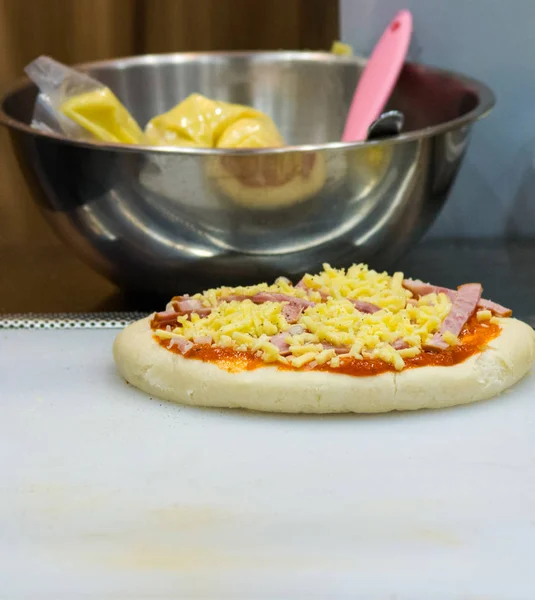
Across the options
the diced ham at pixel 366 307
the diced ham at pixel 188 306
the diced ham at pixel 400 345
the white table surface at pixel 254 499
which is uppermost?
the diced ham at pixel 366 307

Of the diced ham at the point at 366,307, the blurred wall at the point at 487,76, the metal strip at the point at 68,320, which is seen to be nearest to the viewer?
the diced ham at the point at 366,307

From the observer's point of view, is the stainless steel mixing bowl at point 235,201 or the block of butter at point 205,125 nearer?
the stainless steel mixing bowl at point 235,201

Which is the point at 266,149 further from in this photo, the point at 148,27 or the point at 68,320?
the point at 148,27

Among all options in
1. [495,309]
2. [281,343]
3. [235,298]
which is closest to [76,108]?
[235,298]

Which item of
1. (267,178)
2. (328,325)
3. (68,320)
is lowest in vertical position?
(68,320)

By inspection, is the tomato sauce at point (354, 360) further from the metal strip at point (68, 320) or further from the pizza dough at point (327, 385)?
the metal strip at point (68, 320)

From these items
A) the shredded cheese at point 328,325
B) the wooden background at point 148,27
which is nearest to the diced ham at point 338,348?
the shredded cheese at point 328,325
